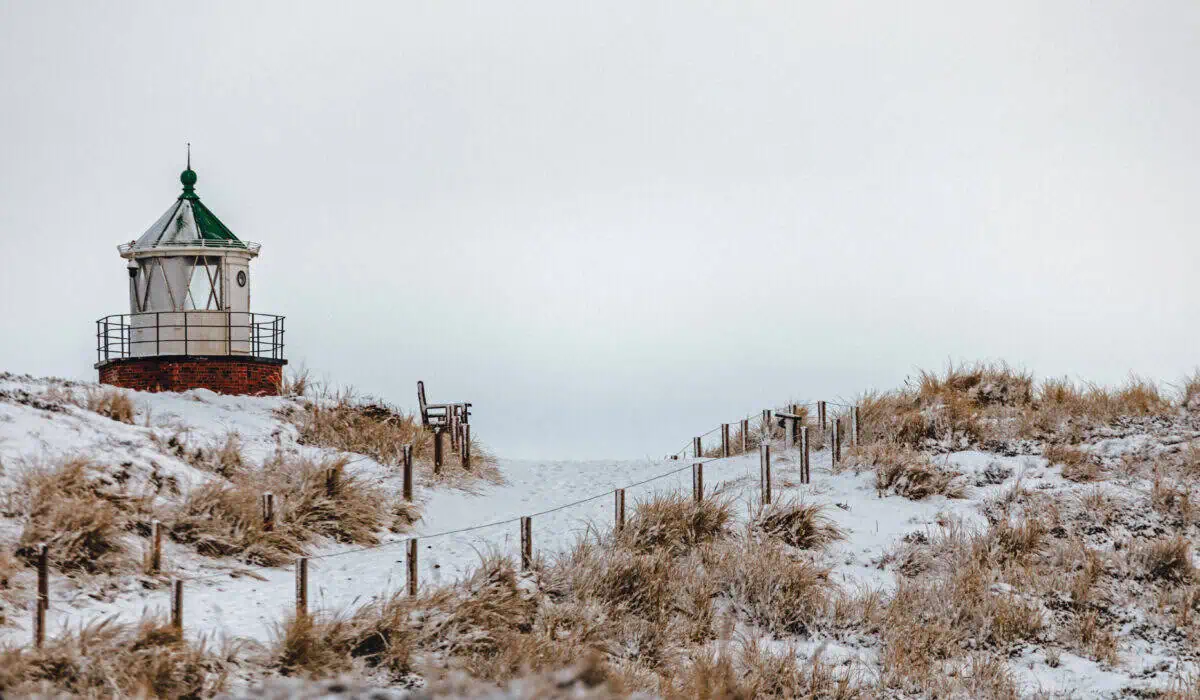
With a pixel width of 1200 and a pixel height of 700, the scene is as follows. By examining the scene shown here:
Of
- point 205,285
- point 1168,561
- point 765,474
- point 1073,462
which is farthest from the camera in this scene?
point 205,285

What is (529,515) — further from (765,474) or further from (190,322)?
(190,322)

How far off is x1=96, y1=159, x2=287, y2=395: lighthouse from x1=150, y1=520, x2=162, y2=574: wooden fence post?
50.6ft

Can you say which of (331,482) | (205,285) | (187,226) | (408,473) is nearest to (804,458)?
(408,473)

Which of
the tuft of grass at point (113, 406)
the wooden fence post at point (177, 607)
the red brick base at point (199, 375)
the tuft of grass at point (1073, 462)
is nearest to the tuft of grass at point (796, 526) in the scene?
the tuft of grass at point (1073, 462)

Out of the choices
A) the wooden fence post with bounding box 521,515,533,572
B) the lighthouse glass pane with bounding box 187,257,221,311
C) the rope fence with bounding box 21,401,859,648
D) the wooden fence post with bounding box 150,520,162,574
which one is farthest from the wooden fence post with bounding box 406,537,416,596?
the lighthouse glass pane with bounding box 187,257,221,311

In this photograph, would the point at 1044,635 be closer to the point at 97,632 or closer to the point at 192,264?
the point at 97,632

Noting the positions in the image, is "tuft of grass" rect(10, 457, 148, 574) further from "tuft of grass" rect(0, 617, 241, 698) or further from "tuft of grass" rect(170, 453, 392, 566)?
"tuft of grass" rect(0, 617, 241, 698)

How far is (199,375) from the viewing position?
27.9 metres

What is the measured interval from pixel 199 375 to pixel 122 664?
1945cm

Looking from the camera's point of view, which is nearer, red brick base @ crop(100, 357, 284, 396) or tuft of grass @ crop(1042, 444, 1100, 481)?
tuft of grass @ crop(1042, 444, 1100, 481)

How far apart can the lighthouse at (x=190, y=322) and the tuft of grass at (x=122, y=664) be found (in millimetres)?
18321

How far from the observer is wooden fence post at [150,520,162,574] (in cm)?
1256

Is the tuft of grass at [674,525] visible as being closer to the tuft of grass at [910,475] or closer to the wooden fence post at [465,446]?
the tuft of grass at [910,475]

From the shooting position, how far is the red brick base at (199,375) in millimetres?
27812
